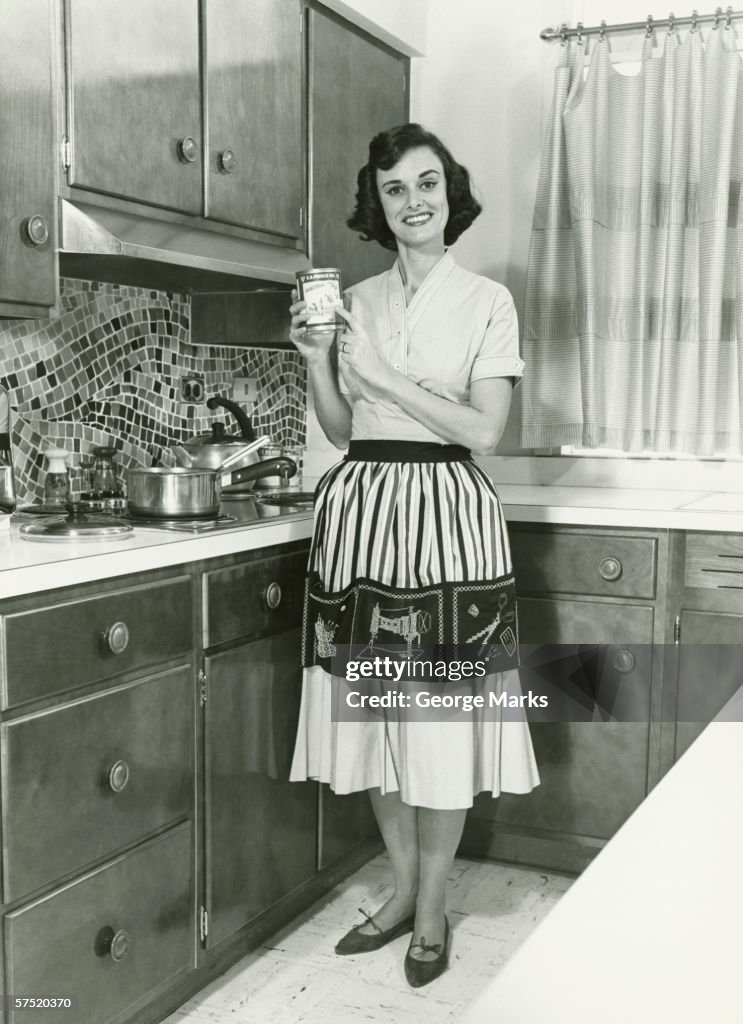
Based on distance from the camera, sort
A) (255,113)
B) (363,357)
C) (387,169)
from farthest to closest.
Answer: (255,113), (387,169), (363,357)

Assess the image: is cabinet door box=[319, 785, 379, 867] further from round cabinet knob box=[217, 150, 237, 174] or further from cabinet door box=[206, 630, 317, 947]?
round cabinet knob box=[217, 150, 237, 174]

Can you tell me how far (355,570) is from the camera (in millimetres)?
2160

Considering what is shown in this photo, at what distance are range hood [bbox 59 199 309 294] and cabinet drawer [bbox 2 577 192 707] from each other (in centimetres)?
66

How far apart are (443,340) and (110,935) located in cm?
127

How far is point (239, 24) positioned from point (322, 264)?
24.3 inches

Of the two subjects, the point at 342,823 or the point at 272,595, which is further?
the point at 342,823

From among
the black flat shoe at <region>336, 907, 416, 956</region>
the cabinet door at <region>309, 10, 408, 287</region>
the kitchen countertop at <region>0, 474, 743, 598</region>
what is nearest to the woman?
the black flat shoe at <region>336, 907, 416, 956</region>

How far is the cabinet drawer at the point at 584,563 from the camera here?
2.53 meters

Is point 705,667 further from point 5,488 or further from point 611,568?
point 5,488

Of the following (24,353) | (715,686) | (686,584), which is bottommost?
(715,686)

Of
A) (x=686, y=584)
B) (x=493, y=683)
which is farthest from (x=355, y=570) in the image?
(x=686, y=584)

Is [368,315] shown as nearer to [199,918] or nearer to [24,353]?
[24,353]

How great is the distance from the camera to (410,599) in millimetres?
2115

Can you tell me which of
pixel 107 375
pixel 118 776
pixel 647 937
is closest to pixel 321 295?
pixel 107 375
